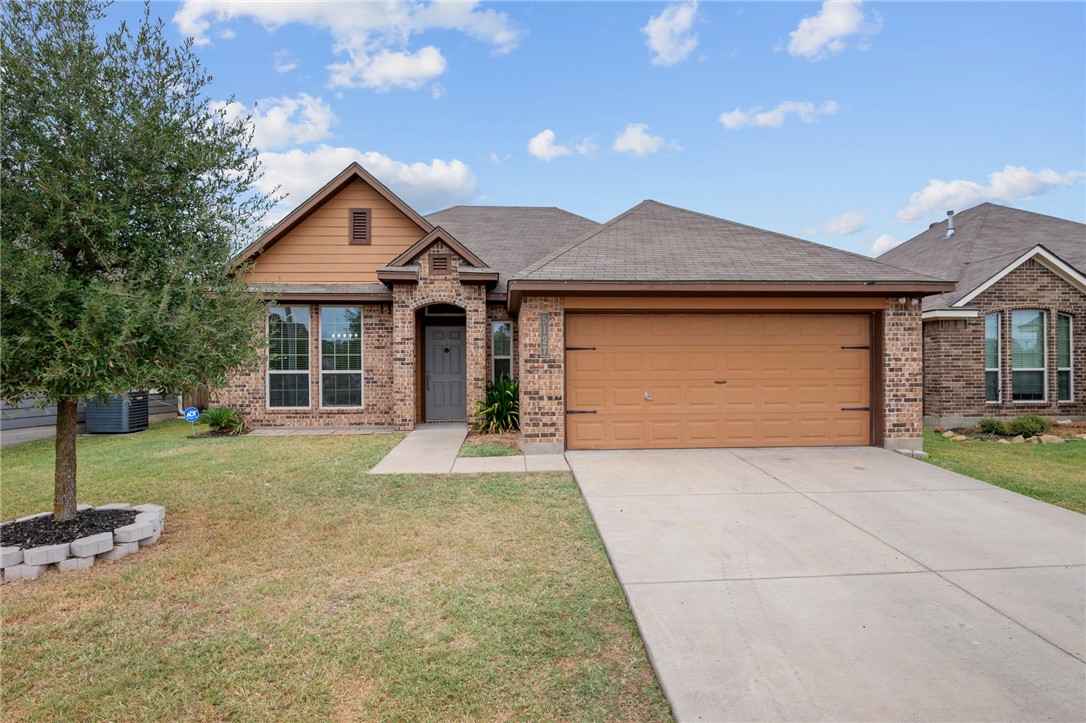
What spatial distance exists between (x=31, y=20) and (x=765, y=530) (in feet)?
25.0

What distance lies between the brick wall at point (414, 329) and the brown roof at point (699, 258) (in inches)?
118

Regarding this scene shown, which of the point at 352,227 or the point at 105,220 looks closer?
the point at 105,220

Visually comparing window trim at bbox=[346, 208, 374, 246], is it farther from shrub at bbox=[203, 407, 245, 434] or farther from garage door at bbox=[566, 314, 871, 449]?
garage door at bbox=[566, 314, 871, 449]

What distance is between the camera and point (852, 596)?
3516mm

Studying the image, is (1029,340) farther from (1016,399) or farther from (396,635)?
(396,635)

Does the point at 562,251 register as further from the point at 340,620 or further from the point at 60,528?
the point at 60,528

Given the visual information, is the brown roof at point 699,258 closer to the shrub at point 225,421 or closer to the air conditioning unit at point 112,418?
the shrub at point 225,421

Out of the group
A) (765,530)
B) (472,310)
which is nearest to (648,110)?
(472,310)

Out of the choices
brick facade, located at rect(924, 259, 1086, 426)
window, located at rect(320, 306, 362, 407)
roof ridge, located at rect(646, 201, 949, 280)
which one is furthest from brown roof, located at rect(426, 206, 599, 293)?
brick facade, located at rect(924, 259, 1086, 426)

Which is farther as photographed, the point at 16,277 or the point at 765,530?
the point at 765,530

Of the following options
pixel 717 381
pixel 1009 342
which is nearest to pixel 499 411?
pixel 717 381

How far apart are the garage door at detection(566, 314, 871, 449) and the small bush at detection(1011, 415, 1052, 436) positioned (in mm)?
4367

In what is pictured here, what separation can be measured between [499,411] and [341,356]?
4.08 metres

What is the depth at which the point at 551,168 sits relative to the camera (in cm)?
1936
